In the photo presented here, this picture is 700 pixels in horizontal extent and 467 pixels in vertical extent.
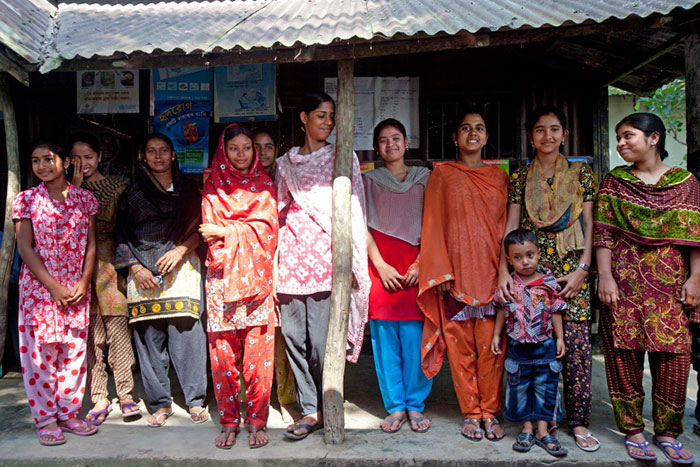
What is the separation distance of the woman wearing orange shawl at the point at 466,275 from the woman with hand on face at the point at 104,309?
2.14m

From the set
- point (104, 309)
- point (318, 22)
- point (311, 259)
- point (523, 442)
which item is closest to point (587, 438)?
point (523, 442)

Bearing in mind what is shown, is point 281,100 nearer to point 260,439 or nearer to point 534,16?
point 534,16

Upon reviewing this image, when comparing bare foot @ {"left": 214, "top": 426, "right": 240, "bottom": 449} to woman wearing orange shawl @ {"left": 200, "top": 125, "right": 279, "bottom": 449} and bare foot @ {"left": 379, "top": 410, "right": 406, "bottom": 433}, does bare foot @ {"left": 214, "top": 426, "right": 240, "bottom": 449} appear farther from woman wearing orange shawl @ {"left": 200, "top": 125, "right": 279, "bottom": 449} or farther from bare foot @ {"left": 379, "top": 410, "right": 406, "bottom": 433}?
bare foot @ {"left": 379, "top": 410, "right": 406, "bottom": 433}

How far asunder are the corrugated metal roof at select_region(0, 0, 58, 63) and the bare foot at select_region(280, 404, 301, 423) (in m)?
2.91

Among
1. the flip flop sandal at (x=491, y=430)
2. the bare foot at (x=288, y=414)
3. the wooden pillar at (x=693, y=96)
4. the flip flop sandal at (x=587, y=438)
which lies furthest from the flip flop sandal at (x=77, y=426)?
the wooden pillar at (x=693, y=96)

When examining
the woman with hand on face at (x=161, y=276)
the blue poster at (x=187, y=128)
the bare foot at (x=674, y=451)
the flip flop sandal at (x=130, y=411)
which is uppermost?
the blue poster at (x=187, y=128)

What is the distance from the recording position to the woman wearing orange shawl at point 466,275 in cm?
346

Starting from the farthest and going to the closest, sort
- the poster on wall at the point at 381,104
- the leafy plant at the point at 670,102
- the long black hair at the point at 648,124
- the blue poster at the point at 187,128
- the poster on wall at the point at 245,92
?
the leafy plant at the point at 670,102, the poster on wall at the point at 381,104, the blue poster at the point at 187,128, the poster on wall at the point at 245,92, the long black hair at the point at 648,124

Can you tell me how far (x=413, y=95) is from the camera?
506cm

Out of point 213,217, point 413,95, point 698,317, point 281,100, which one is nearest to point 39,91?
point 281,100

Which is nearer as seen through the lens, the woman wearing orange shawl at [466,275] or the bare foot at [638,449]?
the bare foot at [638,449]

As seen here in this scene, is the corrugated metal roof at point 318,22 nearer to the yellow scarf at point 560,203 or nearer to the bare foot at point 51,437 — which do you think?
the yellow scarf at point 560,203

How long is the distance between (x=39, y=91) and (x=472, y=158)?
13.8 ft

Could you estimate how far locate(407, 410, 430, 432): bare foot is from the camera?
3.48 metres
